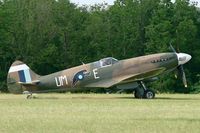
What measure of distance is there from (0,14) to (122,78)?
33.5m

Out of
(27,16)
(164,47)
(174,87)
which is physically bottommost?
(174,87)

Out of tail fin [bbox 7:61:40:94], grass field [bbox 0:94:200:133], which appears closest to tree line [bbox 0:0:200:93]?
tail fin [bbox 7:61:40:94]

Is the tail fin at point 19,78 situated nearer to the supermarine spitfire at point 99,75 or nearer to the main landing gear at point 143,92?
the supermarine spitfire at point 99,75

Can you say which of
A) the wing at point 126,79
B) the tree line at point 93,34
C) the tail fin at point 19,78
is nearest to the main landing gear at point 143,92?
the wing at point 126,79

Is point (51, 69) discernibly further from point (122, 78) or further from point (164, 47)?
point (122, 78)

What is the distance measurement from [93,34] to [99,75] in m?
33.2

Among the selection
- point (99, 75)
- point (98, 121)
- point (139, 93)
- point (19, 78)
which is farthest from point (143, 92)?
point (98, 121)

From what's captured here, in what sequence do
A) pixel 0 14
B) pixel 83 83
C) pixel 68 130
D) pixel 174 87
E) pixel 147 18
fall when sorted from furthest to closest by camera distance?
pixel 147 18 < pixel 0 14 < pixel 174 87 < pixel 83 83 < pixel 68 130

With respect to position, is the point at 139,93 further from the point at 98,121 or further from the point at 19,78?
Result: the point at 98,121

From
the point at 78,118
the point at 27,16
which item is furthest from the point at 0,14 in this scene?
the point at 78,118

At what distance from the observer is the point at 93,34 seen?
2514 inches

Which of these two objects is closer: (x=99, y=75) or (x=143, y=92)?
(x=99, y=75)

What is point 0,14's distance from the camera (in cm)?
6238

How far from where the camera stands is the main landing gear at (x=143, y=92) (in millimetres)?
30734
